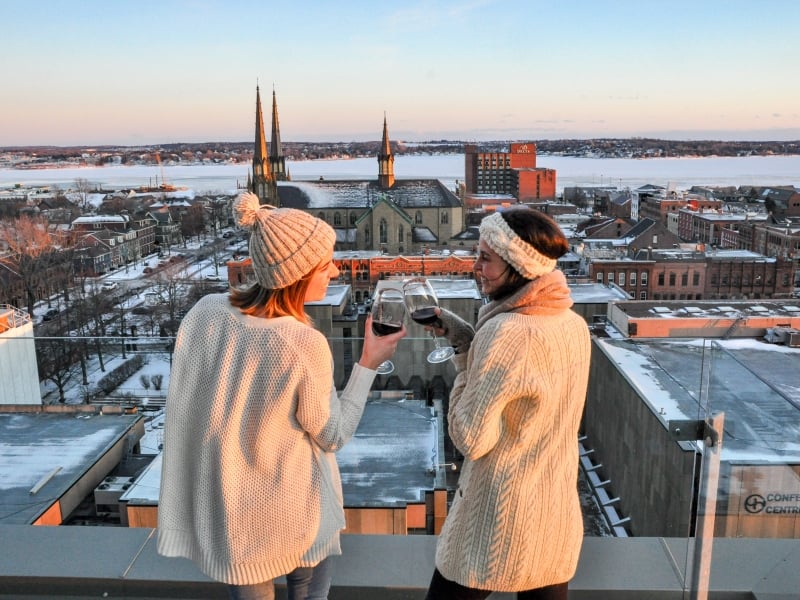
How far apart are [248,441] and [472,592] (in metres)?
0.66

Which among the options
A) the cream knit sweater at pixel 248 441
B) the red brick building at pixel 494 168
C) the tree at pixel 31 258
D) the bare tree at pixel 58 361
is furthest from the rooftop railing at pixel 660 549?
the red brick building at pixel 494 168

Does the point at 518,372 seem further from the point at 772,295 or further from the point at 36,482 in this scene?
the point at 772,295

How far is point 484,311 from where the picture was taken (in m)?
1.66

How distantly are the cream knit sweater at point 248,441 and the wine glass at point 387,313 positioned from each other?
0.18m

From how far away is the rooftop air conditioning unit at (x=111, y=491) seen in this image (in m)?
3.07

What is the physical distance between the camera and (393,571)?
244cm

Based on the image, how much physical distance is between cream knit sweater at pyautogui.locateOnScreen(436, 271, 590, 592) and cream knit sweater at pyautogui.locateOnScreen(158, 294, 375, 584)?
30 cm

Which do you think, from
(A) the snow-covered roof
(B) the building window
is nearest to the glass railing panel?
(A) the snow-covered roof

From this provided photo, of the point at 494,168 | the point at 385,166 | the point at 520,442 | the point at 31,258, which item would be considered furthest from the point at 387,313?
the point at 494,168

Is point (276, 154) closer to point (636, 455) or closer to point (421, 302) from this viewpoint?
point (636, 455)

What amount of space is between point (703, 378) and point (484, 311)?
1.05m

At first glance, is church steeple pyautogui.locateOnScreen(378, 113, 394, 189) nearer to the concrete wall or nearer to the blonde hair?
the concrete wall

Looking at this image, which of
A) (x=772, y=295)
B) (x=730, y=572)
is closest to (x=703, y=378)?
(x=730, y=572)

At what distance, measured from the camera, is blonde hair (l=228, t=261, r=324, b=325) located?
1510mm
